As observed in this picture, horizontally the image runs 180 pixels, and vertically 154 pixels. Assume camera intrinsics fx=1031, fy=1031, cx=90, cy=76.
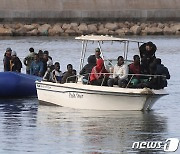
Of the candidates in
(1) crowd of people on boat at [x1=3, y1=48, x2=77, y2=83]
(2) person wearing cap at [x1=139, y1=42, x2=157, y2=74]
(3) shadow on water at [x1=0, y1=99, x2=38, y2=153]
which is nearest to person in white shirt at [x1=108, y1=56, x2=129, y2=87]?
(2) person wearing cap at [x1=139, y1=42, x2=157, y2=74]

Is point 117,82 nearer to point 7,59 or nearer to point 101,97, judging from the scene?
point 101,97

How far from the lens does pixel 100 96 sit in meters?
25.7

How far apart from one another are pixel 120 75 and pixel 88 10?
58034 mm

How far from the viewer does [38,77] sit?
30.2 meters

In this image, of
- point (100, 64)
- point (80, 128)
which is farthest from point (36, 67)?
point (80, 128)

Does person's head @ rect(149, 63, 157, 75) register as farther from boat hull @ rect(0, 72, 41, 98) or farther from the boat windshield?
boat hull @ rect(0, 72, 41, 98)

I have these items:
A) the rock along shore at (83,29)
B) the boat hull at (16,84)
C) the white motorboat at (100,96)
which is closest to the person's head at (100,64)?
the white motorboat at (100,96)

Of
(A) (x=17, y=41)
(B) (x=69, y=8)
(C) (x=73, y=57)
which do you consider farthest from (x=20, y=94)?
(B) (x=69, y=8)

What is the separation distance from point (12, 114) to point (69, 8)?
56.7m

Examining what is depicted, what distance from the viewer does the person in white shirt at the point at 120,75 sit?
2542 centimetres

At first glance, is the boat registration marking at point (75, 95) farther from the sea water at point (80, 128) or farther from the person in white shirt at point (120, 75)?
the person in white shirt at point (120, 75)

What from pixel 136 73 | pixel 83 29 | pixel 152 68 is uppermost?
pixel 152 68

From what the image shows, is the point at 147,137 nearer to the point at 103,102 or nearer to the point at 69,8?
the point at 103,102

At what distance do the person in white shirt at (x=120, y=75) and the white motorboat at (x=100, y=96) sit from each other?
0.58ft
